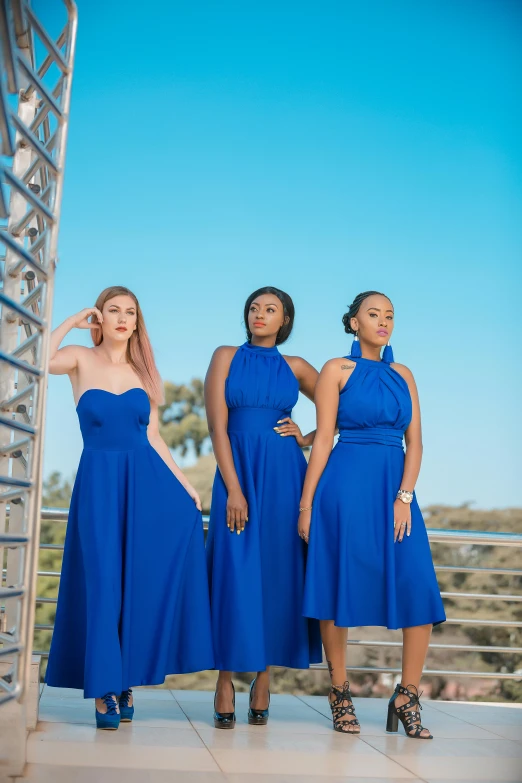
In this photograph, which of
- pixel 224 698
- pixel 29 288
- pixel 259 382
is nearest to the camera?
pixel 29 288

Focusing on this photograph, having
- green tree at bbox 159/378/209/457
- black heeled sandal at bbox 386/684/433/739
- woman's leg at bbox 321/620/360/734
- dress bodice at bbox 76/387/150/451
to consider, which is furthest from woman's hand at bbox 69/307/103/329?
green tree at bbox 159/378/209/457

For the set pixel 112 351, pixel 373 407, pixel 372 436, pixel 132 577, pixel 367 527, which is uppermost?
pixel 112 351

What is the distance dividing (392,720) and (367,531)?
2.64ft

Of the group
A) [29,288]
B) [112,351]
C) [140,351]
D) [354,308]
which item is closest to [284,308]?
[354,308]

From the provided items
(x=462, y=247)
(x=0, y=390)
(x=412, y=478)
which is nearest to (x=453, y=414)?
(x=462, y=247)

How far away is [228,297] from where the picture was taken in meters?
21.1

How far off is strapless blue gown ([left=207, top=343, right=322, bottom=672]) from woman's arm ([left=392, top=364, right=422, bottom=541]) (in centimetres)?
43

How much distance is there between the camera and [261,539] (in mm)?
4188

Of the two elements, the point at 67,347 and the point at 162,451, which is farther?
the point at 162,451

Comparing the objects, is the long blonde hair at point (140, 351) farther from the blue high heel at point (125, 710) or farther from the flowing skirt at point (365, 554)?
the blue high heel at point (125, 710)

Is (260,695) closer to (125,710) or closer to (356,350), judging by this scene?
(125,710)

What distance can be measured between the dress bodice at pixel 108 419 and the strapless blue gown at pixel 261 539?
1.44 ft

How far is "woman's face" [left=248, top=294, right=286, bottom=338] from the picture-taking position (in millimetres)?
4340

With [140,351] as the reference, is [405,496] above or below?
below
